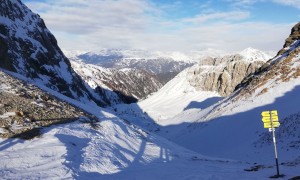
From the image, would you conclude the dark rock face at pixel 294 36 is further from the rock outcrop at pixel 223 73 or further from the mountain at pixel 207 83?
the rock outcrop at pixel 223 73

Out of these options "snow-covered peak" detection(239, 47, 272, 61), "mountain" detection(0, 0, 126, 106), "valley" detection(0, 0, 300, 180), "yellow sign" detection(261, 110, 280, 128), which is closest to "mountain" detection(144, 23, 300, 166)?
"valley" detection(0, 0, 300, 180)

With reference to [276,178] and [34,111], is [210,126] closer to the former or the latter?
[34,111]

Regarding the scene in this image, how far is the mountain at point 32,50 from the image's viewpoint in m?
73.2

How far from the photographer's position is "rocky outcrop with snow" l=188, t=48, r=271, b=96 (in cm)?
13738

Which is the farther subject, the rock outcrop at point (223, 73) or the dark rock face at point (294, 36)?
the rock outcrop at point (223, 73)

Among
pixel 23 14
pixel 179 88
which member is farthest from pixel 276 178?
pixel 179 88

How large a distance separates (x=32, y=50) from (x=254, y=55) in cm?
8298

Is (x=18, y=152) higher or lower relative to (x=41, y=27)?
lower

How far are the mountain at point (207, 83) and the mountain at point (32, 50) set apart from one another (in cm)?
3590

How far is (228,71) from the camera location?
143125 mm

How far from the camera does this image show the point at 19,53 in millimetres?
75875

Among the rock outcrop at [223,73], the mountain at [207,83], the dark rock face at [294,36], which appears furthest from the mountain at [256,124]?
the rock outcrop at [223,73]

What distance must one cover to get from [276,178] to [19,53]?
213 feet

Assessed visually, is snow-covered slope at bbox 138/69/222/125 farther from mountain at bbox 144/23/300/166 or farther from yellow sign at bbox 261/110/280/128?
yellow sign at bbox 261/110/280/128
